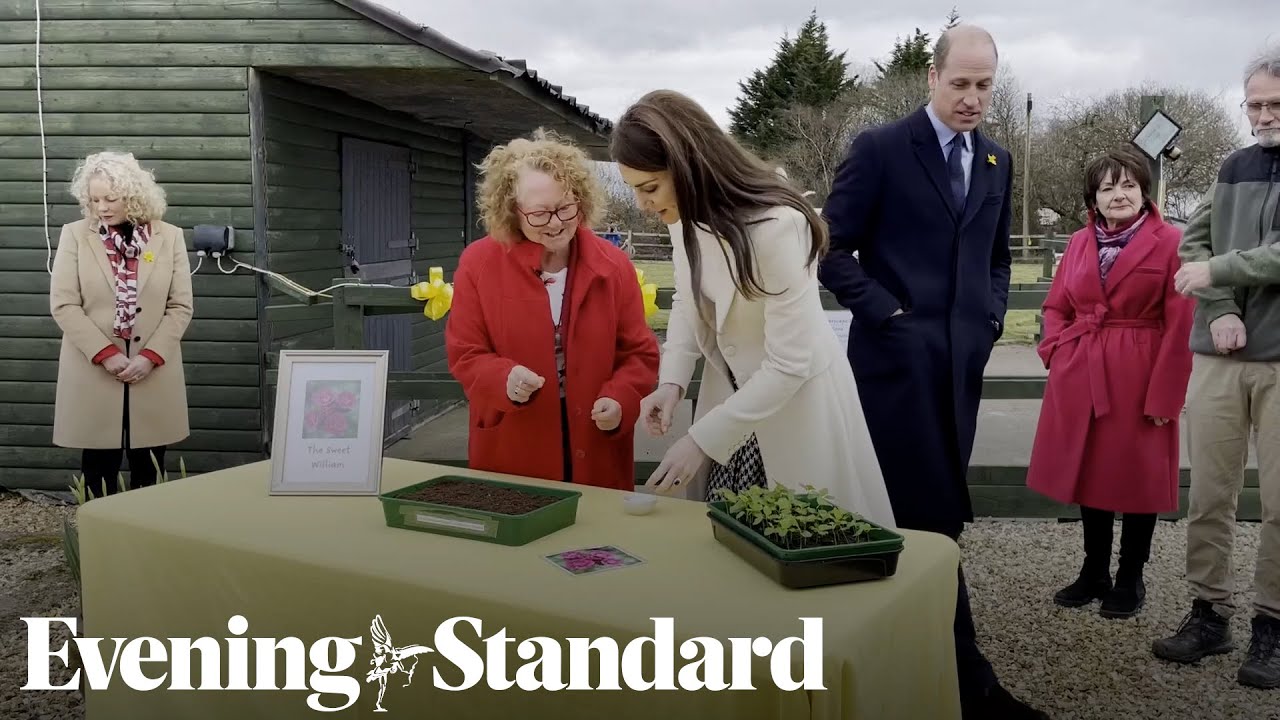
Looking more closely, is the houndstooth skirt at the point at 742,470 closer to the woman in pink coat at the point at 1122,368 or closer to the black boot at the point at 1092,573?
the woman in pink coat at the point at 1122,368

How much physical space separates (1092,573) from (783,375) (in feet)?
8.57

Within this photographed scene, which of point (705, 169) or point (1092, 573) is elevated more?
point (705, 169)

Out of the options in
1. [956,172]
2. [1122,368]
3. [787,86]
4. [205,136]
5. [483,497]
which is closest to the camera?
[483,497]

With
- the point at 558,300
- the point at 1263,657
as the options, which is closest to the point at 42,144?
the point at 558,300

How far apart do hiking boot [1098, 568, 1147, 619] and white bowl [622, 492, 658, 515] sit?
8.58 ft

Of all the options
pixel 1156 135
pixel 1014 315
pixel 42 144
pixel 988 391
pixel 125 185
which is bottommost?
pixel 1014 315

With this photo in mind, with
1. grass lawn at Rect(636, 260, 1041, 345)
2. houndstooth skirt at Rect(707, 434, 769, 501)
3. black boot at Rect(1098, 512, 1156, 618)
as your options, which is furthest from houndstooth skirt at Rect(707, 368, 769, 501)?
grass lawn at Rect(636, 260, 1041, 345)

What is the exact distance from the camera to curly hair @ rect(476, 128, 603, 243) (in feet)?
9.23

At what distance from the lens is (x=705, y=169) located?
2285 mm

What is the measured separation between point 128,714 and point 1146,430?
3423 mm

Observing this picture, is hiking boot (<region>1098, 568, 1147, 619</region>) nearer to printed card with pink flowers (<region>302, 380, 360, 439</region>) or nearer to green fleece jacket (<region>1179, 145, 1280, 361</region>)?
green fleece jacket (<region>1179, 145, 1280, 361</region>)

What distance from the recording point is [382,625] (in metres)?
1.94

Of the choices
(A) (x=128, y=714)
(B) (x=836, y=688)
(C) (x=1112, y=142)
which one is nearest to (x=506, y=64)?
(A) (x=128, y=714)

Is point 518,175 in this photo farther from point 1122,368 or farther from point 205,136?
point 205,136
